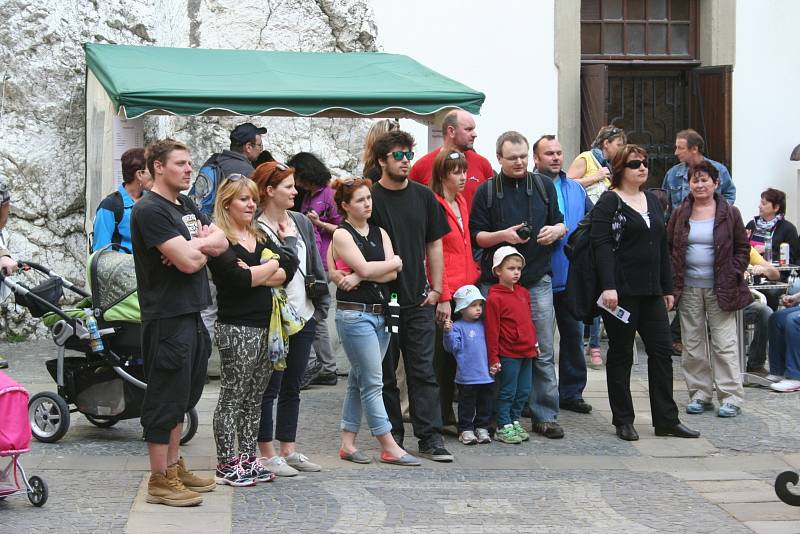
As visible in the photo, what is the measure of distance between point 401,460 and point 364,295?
1.00 m

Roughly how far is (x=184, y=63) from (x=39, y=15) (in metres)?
2.13

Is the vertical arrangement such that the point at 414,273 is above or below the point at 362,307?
above

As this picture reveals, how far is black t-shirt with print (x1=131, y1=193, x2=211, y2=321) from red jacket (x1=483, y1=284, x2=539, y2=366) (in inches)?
90.3

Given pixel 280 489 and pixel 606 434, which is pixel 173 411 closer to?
pixel 280 489

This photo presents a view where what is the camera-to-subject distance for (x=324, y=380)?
10.3 metres

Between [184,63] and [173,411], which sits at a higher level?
[184,63]

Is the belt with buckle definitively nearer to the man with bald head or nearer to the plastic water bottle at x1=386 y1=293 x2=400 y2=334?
Answer: the plastic water bottle at x1=386 y1=293 x2=400 y2=334

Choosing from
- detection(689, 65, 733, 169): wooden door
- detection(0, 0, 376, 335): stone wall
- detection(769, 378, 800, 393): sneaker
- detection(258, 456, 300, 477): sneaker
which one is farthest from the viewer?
detection(689, 65, 733, 169): wooden door

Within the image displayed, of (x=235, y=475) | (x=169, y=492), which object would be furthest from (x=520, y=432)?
(x=169, y=492)

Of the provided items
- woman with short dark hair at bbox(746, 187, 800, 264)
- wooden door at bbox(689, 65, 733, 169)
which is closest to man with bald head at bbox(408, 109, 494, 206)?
woman with short dark hair at bbox(746, 187, 800, 264)

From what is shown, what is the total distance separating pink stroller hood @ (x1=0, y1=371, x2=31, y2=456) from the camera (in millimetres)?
6344

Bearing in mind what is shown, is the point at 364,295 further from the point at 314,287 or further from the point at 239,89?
A: the point at 239,89

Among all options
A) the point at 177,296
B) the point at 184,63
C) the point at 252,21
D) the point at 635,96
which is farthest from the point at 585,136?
the point at 177,296

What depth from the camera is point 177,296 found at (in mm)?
6512
